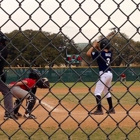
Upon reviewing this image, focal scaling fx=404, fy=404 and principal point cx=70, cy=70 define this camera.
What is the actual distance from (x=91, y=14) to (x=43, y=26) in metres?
0.44

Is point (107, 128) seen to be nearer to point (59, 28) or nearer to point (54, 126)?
point (54, 126)

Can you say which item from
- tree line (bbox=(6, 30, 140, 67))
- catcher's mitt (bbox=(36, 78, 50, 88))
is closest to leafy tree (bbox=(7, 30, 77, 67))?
tree line (bbox=(6, 30, 140, 67))

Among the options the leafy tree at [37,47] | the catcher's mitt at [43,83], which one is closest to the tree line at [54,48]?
the leafy tree at [37,47]

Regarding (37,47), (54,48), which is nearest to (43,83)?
(54,48)

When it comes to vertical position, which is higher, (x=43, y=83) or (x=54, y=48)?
(x=54, y=48)

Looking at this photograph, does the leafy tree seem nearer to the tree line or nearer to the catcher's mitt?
the tree line

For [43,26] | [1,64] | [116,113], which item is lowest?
[116,113]

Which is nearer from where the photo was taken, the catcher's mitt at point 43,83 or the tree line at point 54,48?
the tree line at point 54,48

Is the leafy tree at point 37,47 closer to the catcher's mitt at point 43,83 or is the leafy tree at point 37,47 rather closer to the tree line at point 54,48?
the tree line at point 54,48

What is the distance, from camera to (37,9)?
11.0 ft

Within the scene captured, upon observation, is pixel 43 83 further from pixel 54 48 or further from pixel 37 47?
pixel 37 47

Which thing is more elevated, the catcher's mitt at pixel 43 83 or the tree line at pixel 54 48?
the tree line at pixel 54 48

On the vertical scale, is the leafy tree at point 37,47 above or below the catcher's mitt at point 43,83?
above

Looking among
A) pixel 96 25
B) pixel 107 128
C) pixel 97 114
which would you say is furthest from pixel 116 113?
pixel 96 25
